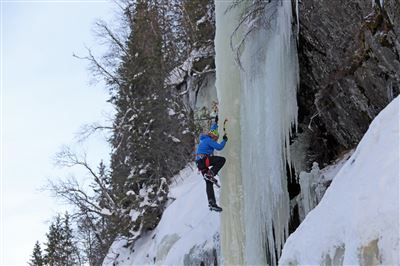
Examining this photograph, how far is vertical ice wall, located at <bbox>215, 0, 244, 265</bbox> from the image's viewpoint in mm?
7227

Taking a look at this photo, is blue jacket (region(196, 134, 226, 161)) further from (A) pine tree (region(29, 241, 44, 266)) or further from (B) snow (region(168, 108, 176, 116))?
(A) pine tree (region(29, 241, 44, 266))

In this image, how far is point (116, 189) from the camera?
611 inches

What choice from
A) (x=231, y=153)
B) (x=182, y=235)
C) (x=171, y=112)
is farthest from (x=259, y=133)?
(x=171, y=112)

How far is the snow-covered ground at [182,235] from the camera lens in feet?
29.7

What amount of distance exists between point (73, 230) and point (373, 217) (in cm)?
2939

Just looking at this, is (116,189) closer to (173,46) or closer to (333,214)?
(173,46)

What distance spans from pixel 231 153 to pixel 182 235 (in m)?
3.57

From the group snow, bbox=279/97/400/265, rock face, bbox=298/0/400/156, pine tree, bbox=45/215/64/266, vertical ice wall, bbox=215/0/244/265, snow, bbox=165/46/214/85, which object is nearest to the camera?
snow, bbox=279/97/400/265

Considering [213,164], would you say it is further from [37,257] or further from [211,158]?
[37,257]

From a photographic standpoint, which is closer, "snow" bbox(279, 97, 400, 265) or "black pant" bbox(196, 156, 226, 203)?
"snow" bbox(279, 97, 400, 265)

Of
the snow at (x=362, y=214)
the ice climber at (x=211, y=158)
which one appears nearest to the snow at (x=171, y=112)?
the ice climber at (x=211, y=158)

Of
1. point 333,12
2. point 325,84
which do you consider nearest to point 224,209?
point 325,84

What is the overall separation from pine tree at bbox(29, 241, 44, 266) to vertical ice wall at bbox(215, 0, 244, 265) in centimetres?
2492

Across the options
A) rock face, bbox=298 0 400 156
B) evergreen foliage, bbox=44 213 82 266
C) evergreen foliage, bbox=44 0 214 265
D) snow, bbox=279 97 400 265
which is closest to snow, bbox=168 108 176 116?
evergreen foliage, bbox=44 0 214 265
